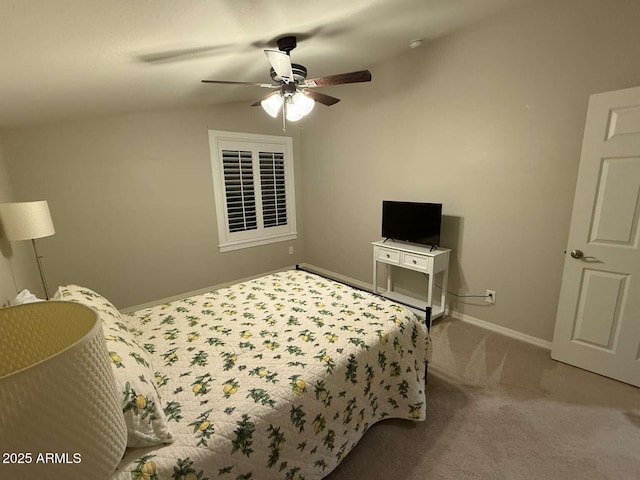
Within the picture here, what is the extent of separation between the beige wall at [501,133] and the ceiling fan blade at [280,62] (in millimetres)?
1835

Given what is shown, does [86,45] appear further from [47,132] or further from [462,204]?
[462,204]

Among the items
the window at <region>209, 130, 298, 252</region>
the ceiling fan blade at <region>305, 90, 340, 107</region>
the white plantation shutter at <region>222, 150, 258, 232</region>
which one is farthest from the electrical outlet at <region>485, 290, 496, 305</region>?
the white plantation shutter at <region>222, 150, 258, 232</region>

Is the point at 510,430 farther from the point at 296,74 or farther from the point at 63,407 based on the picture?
the point at 296,74

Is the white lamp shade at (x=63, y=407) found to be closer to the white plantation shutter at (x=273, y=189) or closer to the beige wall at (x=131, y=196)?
the beige wall at (x=131, y=196)

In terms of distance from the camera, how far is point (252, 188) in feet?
14.1

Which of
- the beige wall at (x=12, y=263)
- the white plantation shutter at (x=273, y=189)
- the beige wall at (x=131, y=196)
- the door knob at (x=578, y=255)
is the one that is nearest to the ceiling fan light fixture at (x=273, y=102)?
the beige wall at (x=131, y=196)

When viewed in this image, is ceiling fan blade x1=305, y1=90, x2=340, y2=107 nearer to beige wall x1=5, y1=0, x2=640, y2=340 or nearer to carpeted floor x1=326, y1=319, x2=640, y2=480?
beige wall x1=5, y1=0, x2=640, y2=340

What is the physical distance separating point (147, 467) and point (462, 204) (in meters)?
3.09

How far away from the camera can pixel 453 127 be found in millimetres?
2971

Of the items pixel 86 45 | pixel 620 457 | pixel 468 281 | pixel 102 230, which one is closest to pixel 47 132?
pixel 102 230

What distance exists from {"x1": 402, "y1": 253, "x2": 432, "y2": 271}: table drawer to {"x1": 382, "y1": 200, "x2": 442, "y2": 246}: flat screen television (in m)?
0.20

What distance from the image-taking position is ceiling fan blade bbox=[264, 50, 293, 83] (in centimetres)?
168

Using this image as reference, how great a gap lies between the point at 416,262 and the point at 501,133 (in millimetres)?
1416

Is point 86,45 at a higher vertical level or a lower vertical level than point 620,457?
higher
